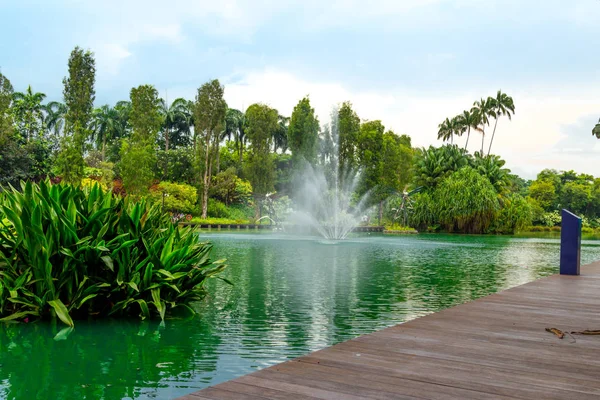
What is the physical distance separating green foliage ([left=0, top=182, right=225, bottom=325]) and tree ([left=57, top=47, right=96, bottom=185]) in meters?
30.4

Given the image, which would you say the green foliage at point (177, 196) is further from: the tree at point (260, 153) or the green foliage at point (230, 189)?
the tree at point (260, 153)

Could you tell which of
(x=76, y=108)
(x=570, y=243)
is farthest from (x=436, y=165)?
(x=570, y=243)

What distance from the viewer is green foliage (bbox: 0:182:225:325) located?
6.02 metres

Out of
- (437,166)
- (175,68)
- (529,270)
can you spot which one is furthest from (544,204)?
(529,270)

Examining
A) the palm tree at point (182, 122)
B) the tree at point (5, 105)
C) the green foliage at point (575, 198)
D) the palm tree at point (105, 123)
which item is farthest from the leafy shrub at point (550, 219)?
the tree at point (5, 105)

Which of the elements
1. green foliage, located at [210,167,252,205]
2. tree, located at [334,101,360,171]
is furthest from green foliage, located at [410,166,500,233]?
green foliage, located at [210,167,252,205]

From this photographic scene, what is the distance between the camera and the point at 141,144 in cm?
3925

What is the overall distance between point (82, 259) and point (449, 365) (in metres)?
4.03

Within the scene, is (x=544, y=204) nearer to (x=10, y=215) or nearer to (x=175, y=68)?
(x=175, y=68)

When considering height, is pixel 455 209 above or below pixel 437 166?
below

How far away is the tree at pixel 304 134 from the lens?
41.4 metres

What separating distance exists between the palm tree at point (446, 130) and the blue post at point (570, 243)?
4946 centimetres

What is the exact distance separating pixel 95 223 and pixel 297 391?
4.03 metres

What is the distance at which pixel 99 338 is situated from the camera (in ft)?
18.2
